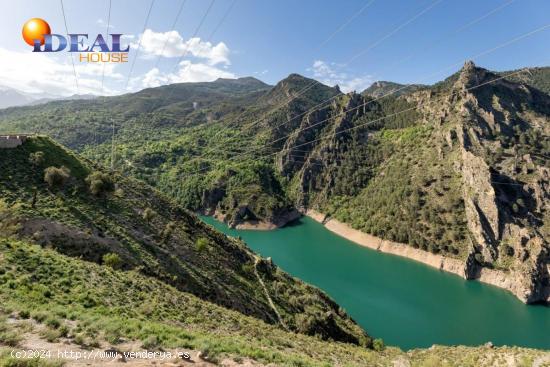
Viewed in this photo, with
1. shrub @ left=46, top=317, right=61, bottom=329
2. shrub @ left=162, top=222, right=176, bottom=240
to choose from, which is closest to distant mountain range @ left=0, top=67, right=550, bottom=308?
shrub @ left=162, top=222, right=176, bottom=240

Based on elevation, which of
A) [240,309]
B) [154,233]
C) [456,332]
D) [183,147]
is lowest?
[456,332]

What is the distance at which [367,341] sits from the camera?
34.3m

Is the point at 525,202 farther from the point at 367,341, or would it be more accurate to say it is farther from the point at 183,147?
the point at 183,147

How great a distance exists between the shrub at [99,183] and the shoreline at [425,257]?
7280 centimetres

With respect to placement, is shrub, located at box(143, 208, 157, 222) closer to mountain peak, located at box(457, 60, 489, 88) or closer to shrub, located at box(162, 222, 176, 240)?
shrub, located at box(162, 222, 176, 240)

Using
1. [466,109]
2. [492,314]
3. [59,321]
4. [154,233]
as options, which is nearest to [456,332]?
[492,314]

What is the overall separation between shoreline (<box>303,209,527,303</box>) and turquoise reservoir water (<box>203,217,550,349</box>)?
1.63 metres

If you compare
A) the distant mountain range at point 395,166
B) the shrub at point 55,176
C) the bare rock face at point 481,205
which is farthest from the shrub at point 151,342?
the bare rock face at point 481,205

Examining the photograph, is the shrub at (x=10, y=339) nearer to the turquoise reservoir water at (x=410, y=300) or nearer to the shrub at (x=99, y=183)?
the shrub at (x=99, y=183)

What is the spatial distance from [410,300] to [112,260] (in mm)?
55052

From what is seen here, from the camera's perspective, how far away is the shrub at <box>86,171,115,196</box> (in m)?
30.5

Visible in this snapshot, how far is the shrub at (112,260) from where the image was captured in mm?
23422

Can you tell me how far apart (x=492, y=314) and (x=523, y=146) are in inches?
2553

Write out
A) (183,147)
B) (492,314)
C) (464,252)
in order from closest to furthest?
(492,314) < (464,252) < (183,147)
